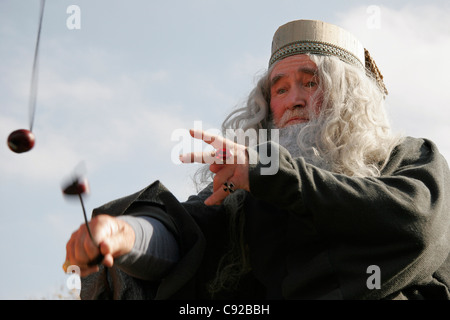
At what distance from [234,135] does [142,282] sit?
1.17 metres

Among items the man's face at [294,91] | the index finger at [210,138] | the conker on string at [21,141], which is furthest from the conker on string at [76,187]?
the man's face at [294,91]

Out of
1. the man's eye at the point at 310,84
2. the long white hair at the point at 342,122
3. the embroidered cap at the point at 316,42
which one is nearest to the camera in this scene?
the long white hair at the point at 342,122

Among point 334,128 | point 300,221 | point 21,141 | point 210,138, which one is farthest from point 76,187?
point 334,128

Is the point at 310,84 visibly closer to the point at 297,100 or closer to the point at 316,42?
the point at 297,100

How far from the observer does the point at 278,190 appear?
2.20m

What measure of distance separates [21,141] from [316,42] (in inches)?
87.2

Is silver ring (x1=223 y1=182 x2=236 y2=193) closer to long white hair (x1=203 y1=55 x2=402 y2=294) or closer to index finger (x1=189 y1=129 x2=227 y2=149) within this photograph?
index finger (x1=189 y1=129 x2=227 y2=149)

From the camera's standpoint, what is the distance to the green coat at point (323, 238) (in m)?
2.24

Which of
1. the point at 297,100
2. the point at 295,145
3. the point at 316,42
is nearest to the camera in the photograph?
the point at 295,145

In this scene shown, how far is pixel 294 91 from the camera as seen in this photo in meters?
3.32

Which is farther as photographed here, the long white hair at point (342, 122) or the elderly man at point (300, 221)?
the long white hair at point (342, 122)

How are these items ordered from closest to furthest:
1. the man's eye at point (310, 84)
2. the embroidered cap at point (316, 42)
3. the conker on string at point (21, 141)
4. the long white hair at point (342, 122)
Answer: the conker on string at point (21, 141) → the long white hair at point (342, 122) → the man's eye at point (310, 84) → the embroidered cap at point (316, 42)

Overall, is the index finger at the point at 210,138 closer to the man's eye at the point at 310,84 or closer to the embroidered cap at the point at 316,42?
the man's eye at the point at 310,84
